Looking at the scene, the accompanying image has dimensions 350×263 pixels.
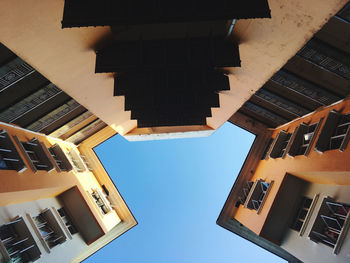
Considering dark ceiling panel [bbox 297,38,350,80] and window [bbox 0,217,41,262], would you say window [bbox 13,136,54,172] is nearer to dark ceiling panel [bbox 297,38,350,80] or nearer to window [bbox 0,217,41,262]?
window [bbox 0,217,41,262]

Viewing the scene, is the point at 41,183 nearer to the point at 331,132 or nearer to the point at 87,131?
the point at 87,131

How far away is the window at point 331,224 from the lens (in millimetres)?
8727

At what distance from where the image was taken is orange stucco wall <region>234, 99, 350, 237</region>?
870 cm

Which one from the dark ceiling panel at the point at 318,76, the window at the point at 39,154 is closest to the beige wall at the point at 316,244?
the dark ceiling panel at the point at 318,76

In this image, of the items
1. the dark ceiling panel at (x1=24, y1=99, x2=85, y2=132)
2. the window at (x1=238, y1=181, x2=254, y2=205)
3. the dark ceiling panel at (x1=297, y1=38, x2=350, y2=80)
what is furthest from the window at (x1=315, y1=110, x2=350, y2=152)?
the dark ceiling panel at (x1=24, y1=99, x2=85, y2=132)

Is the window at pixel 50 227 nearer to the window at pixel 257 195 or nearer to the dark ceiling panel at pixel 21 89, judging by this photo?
the dark ceiling panel at pixel 21 89

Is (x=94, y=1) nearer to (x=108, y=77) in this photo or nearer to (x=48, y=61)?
(x=48, y=61)

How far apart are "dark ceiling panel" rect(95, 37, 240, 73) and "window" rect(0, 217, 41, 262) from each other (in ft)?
24.2

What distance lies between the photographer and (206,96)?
Answer: 25.6 ft

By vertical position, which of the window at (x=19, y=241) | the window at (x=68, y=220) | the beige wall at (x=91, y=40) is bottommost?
the window at (x=68, y=220)

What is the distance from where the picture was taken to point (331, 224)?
9789 millimetres

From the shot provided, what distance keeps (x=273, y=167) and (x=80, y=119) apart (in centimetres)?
1101

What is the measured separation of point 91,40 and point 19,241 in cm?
803

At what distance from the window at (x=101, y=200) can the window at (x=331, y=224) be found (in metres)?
12.6
